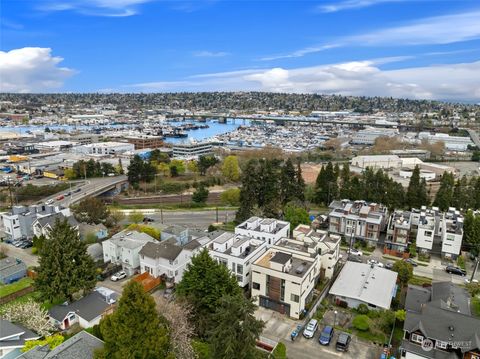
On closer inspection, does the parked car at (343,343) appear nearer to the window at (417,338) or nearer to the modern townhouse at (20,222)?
the window at (417,338)

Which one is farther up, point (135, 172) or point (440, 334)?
point (135, 172)

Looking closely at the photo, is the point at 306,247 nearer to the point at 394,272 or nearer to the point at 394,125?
the point at 394,272

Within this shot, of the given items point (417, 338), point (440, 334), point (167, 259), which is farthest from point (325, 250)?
point (167, 259)

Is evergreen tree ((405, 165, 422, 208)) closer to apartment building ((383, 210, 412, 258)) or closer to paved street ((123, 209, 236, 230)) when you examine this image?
apartment building ((383, 210, 412, 258))

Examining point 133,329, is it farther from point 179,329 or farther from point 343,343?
point 343,343

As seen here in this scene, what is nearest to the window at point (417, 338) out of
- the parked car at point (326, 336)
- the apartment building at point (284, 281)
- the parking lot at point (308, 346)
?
the parking lot at point (308, 346)

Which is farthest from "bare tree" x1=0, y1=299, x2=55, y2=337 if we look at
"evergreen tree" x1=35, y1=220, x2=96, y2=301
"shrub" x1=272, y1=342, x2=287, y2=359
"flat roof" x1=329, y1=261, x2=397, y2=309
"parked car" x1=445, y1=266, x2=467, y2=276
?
"parked car" x1=445, y1=266, x2=467, y2=276

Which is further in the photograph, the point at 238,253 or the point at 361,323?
the point at 238,253

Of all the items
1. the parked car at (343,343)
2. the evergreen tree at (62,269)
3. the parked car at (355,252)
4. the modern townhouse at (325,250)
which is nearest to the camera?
the parked car at (343,343)
